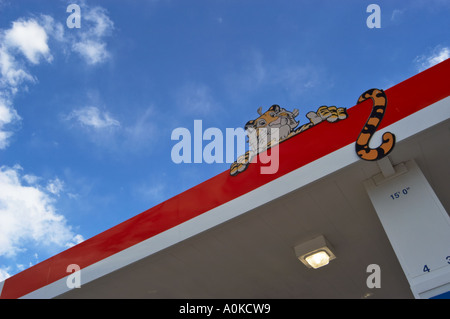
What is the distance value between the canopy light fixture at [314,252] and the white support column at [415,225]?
1021 mm

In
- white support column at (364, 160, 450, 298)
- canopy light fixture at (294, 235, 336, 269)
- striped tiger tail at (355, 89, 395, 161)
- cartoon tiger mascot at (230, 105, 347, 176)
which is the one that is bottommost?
white support column at (364, 160, 450, 298)

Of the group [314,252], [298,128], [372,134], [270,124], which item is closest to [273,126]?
[270,124]

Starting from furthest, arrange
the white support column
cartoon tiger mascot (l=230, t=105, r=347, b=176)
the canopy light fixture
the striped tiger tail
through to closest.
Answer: the canopy light fixture, cartoon tiger mascot (l=230, t=105, r=347, b=176), the striped tiger tail, the white support column

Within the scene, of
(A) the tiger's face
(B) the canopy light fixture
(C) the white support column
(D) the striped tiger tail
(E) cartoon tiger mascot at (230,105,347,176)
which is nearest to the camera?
(C) the white support column

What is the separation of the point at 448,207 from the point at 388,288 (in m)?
1.86

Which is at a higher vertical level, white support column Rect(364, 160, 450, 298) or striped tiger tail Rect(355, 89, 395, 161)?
striped tiger tail Rect(355, 89, 395, 161)

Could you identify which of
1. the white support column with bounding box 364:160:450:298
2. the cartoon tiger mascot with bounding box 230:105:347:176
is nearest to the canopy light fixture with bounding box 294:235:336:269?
the white support column with bounding box 364:160:450:298

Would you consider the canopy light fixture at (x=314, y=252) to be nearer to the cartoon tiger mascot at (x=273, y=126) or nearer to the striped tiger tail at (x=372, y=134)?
the cartoon tiger mascot at (x=273, y=126)

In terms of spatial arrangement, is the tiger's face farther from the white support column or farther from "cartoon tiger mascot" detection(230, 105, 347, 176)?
the white support column

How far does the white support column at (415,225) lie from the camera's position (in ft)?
9.89

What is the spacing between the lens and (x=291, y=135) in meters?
4.11

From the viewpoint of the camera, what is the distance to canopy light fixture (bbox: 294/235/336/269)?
14.4 ft

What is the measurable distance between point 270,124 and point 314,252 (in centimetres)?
163

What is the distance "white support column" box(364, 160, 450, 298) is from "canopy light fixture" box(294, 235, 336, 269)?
1.02 meters
